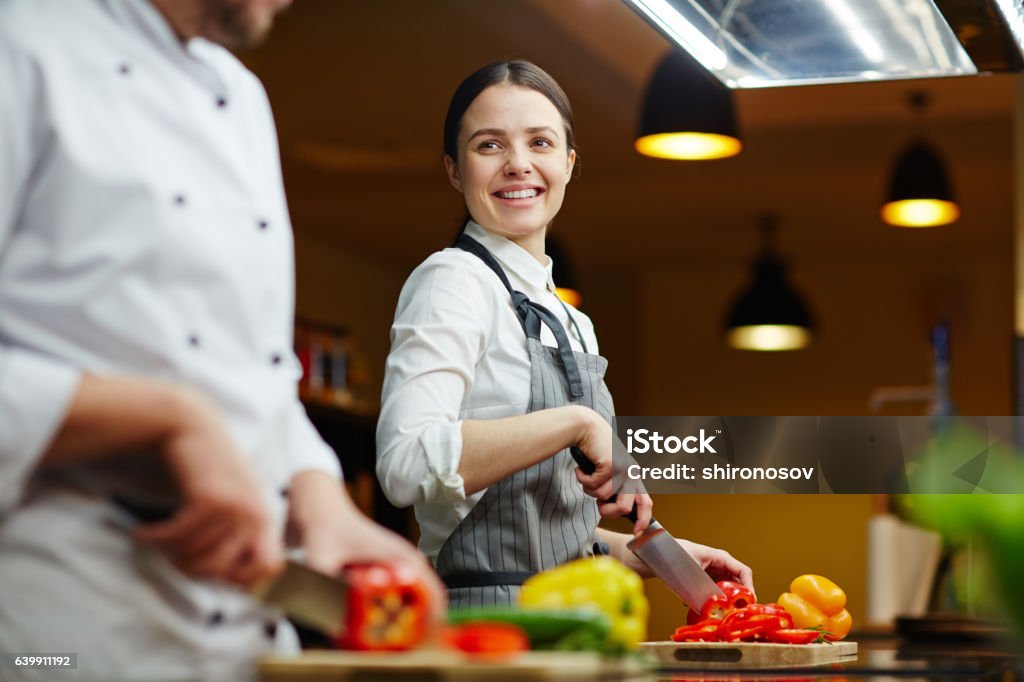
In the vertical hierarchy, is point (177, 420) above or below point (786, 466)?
below

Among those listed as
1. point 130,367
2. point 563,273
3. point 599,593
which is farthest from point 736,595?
point 563,273

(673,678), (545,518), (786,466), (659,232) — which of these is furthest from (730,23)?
(659,232)

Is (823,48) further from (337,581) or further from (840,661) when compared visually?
(337,581)

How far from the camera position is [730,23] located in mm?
2064

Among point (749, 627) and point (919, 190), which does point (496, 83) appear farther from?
point (919, 190)

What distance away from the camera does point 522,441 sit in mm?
1522

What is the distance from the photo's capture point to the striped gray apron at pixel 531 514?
1609mm

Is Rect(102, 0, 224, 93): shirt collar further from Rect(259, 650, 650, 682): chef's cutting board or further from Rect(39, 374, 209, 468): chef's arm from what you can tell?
Rect(259, 650, 650, 682): chef's cutting board

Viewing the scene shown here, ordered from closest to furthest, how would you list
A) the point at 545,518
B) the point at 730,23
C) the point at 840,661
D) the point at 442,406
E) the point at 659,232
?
the point at 442,406
the point at 545,518
the point at 840,661
the point at 730,23
the point at 659,232

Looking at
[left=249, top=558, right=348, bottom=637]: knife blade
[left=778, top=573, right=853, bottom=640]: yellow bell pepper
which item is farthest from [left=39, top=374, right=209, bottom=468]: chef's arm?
[left=778, top=573, right=853, bottom=640]: yellow bell pepper

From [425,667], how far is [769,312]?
585 centimetres

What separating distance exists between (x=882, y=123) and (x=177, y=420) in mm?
5552

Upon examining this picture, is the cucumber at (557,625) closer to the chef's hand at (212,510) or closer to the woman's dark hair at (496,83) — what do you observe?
the chef's hand at (212,510)

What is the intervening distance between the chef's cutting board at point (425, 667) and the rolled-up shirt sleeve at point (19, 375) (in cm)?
21
